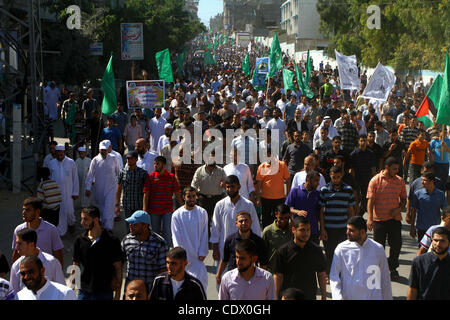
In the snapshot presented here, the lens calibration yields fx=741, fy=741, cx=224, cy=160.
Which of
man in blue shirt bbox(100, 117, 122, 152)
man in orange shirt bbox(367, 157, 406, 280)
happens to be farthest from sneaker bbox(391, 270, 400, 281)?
man in blue shirt bbox(100, 117, 122, 152)

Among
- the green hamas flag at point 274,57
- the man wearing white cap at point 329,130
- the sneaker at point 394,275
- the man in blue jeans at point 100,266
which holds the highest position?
the green hamas flag at point 274,57

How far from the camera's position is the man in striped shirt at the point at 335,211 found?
27.7 ft

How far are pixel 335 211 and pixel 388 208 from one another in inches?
34.6

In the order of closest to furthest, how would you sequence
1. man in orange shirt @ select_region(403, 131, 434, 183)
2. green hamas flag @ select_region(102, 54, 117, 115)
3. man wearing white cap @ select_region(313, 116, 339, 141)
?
1. man in orange shirt @ select_region(403, 131, 434, 183)
2. man wearing white cap @ select_region(313, 116, 339, 141)
3. green hamas flag @ select_region(102, 54, 117, 115)

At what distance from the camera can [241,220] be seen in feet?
22.5

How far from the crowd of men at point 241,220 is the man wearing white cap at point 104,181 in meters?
0.02

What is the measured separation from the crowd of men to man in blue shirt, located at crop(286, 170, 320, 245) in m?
0.01


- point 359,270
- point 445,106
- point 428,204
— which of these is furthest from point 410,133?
point 359,270

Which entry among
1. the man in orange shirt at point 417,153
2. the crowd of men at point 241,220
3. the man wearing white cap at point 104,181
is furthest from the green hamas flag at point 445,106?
the man wearing white cap at point 104,181

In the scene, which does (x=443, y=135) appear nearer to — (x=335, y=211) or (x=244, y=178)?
(x=244, y=178)

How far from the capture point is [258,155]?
1192cm

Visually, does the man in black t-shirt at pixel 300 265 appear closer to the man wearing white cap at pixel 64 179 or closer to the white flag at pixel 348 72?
the man wearing white cap at pixel 64 179

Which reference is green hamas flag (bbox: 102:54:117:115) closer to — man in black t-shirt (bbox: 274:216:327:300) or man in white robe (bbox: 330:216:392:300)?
man in black t-shirt (bbox: 274:216:327:300)

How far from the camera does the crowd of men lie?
6.11 m
